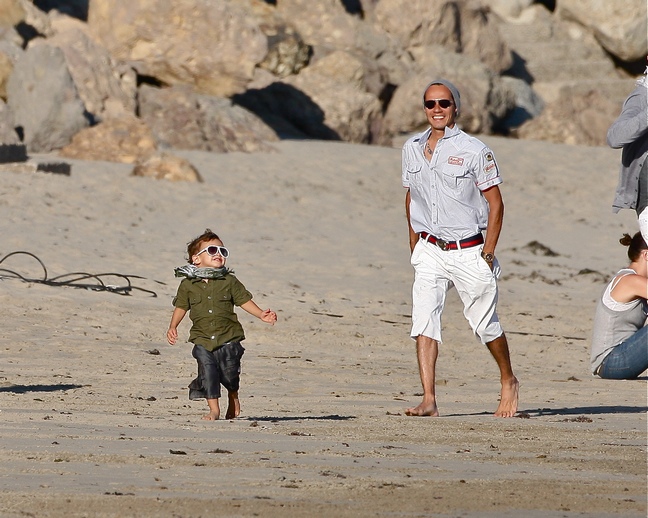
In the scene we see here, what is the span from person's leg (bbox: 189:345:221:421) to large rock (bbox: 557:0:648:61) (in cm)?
2812

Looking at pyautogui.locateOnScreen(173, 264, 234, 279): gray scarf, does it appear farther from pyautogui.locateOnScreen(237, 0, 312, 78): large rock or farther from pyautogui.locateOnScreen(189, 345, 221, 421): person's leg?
pyautogui.locateOnScreen(237, 0, 312, 78): large rock

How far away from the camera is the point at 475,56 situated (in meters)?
30.0

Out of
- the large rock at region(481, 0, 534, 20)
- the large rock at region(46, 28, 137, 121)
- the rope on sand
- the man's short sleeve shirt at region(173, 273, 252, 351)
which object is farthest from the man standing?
the large rock at region(481, 0, 534, 20)

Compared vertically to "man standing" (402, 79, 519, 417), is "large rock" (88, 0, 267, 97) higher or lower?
higher

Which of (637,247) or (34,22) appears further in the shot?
(34,22)

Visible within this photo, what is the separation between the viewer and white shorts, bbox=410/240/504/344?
20.9ft

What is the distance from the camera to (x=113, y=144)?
18000 mm

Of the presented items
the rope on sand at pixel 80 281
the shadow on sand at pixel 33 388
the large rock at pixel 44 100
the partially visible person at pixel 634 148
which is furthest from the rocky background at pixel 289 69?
the partially visible person at pixel 634 148

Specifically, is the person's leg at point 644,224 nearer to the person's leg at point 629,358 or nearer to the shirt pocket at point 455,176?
the person's leg at point 629,358

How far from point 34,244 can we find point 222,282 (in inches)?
265

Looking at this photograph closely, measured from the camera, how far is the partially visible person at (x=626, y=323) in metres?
5.89

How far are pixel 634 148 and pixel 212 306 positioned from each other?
2.21 metres

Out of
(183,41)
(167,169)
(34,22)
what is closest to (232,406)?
(167,169)

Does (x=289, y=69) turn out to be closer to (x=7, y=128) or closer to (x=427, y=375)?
(x=7, y=128)
